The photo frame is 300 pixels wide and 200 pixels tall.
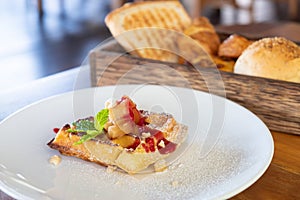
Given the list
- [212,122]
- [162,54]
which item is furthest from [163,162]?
[162,54]

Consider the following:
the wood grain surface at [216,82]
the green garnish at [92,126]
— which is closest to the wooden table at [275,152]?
the wood grain surface at [216,82]

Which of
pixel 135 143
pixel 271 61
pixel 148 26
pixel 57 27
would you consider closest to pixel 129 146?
pixel 135 143

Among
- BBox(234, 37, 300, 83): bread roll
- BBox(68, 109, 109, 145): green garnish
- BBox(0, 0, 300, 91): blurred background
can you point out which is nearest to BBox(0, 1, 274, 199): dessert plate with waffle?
BBox(68, 109, 109, 145): green garnish

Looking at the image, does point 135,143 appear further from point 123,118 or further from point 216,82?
point 216,82

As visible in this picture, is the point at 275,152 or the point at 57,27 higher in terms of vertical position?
the point at 275,152

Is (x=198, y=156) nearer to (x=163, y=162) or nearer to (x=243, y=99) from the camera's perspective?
(x=163, y=162)

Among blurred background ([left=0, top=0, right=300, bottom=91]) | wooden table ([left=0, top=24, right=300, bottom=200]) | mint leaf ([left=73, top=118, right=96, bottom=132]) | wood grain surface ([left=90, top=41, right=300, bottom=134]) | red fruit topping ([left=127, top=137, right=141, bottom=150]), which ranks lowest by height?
blurred background ([left=0, top=0, right=300, bottom=91])

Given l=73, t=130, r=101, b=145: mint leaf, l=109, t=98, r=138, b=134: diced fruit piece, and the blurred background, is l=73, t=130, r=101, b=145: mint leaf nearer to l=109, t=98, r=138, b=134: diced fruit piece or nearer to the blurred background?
l=109, t=98, r=138, b=134: diced fruit piece
